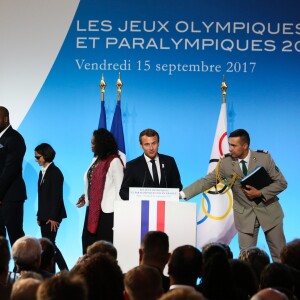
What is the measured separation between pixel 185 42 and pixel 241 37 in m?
0.61

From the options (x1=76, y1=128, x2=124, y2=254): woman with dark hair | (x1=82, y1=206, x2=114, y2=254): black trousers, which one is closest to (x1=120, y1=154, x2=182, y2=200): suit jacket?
(x1=76, y1=128, x2=124, y2=254): woman with dark hair

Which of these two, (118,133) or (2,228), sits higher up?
(118,133)

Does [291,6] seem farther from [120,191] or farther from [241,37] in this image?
[120,191]

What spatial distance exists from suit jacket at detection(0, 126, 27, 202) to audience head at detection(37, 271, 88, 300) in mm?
4528

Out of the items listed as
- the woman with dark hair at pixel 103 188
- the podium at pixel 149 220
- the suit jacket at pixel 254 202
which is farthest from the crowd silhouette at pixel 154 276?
the woman with dark hair at pixel 103 188

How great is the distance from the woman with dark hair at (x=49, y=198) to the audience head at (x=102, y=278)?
13.0 feet

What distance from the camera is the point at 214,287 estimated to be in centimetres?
366

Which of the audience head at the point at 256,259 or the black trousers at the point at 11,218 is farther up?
the black trousers at the point at 11,218

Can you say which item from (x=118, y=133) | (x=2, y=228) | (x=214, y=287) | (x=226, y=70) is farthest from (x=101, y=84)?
(x=214, y=287)

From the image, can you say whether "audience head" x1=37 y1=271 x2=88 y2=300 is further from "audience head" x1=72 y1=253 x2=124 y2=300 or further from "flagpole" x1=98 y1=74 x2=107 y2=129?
"flagpole" x1=98 y1=74 x2=107 y2=129

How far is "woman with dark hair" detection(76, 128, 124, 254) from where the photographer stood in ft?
22.1

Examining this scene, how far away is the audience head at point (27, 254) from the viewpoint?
Result: 4.32 metres

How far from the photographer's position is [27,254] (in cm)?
431

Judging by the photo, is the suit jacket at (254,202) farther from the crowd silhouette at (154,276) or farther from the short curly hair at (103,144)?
the crowd silhouette at (154,276)
